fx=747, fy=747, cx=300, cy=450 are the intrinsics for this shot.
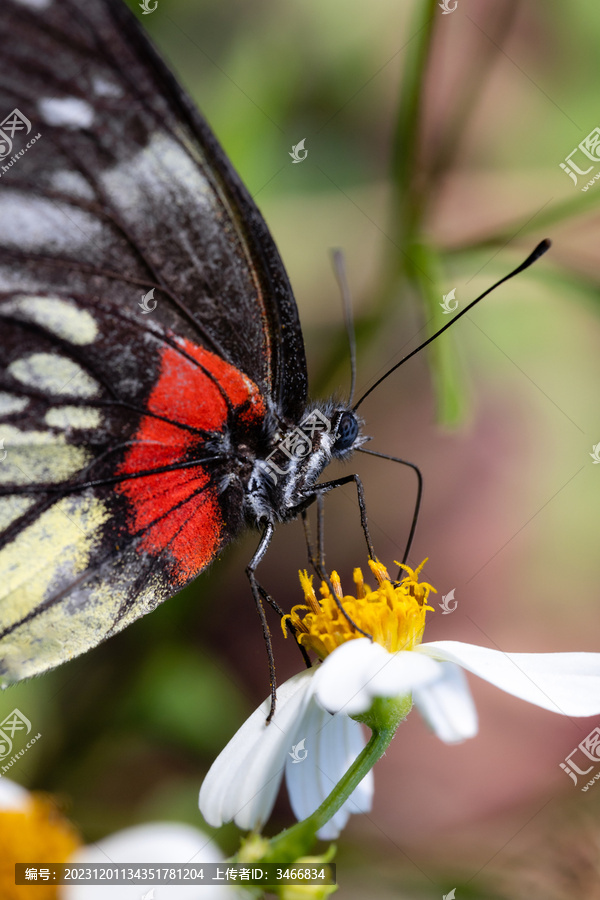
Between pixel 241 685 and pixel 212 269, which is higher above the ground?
pixel 212 269

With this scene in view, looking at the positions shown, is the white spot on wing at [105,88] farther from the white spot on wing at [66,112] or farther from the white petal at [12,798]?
the white petal at [12,798]

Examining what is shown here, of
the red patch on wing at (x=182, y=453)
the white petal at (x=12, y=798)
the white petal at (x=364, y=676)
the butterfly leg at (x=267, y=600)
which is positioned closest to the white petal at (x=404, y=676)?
the white petal at (x=364, y=676)

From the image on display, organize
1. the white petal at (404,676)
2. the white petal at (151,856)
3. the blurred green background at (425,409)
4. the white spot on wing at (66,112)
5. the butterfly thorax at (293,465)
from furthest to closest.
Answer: the blurred green background at (425,409), the butterfly thorax at (293,465), the white spot on wing at (66,112), the white petal at (404,676), the white petal at (151,856)

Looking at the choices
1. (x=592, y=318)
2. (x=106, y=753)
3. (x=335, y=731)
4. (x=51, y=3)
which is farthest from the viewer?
(x=592, y=318)

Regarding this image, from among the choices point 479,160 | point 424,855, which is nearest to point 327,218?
point 479,160

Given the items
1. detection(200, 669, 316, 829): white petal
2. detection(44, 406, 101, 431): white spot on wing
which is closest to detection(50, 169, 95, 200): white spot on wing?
detection(44, 406, 101, 431): white spot on wing

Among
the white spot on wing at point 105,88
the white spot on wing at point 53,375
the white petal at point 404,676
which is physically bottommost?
the white petal at point 404,676

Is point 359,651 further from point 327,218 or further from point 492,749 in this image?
point 327,218

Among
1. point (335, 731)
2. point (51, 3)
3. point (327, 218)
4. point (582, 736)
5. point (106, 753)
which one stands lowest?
point (582, 736)
